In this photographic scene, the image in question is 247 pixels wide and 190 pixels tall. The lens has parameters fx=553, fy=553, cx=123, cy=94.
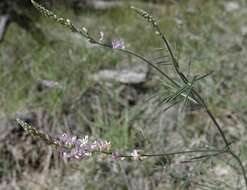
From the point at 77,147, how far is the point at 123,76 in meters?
1.63

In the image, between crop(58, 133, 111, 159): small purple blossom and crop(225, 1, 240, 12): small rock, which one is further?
crop(225, 1, 240, 12): small rock

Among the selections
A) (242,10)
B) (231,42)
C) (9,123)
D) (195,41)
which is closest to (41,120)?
(9,123)

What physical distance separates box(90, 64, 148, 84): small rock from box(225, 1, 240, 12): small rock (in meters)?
1.07

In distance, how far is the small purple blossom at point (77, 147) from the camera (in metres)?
1.61

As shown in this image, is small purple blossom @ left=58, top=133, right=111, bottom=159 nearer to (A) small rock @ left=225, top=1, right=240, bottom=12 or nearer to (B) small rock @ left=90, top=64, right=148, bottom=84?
(B) small rock @ left=90, top=64, right=148, bottom=84

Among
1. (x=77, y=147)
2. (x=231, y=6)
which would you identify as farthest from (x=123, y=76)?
(x=77, y=147)

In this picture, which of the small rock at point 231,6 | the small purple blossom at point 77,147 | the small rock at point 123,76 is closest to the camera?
the small purple blossom at point 77,147

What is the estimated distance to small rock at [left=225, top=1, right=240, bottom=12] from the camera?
3.99 m

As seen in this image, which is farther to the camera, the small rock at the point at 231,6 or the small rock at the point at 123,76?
the small rock at the point at 231,6

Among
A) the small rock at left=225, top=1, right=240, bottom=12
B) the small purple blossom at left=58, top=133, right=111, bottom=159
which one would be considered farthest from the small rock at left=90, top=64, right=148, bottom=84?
the small purple blossom at left=58, top=133, right=111, bottom=159

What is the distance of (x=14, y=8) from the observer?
3967 millimetres

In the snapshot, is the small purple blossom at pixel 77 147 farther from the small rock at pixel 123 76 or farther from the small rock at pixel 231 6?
the small rock at pixel 231 6

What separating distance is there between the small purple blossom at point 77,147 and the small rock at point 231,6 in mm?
2593

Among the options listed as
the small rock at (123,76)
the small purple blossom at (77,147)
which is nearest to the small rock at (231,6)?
the small rock at (123,76)
